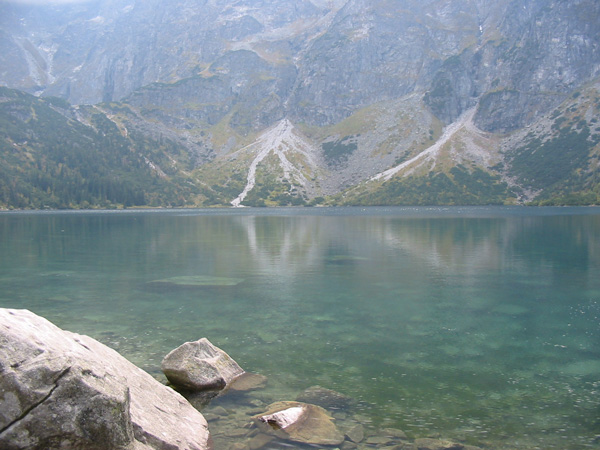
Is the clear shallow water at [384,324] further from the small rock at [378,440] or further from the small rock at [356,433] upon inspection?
the small rock at [378,440]

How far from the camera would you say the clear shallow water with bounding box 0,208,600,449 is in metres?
17.7

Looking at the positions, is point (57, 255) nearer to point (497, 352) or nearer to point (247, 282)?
point (247, 282)

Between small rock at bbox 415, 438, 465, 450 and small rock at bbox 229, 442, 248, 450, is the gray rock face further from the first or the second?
small rock at bbox 415, 438, 465, 450

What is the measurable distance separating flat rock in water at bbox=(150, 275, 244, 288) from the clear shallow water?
1629 mm

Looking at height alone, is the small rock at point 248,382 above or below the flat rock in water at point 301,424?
below

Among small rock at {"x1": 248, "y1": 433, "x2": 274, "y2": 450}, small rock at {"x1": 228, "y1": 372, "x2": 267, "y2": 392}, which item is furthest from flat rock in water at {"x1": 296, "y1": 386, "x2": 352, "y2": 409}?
small rock at {"x1": 248, "y1": 433, "x2": 274, "y2": 450}

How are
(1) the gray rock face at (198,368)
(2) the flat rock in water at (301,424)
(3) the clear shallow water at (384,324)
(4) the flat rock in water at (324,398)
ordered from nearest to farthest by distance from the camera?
(2) the flat rock in water at (301,424), (3) the clear shallow water at (384,324), (4) the flat rock in water at (324,398), (1) the gray rock face at (198,368)

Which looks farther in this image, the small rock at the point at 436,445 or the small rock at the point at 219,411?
the small rock at the point at 219,411

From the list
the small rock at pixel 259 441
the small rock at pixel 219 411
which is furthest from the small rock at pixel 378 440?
the small rock at pixel 219 411

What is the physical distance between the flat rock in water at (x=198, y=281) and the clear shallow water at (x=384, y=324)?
1.63 meters

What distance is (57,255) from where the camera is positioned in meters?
69.7

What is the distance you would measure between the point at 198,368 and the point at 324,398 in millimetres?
5850

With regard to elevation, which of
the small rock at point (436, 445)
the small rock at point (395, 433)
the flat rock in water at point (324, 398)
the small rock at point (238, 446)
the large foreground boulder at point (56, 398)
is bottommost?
the flat rock in water at point (324, 398)

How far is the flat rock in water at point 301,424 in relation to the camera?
1522 cm
